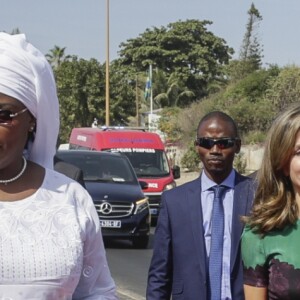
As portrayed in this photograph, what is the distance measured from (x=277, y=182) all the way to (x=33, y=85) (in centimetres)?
102

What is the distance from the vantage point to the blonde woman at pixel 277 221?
3141 millimetres

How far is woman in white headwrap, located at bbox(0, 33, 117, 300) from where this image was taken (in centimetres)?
262

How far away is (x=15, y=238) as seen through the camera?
8.63 ft

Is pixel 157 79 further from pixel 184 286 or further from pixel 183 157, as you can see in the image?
pixel 184 286

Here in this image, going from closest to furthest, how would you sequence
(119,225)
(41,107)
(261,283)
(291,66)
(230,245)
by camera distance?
(41,107), (261,283), (230,245), (119,225), (291,66)

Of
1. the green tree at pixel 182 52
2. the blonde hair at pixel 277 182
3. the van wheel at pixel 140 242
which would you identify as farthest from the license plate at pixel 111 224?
the green tree at pixel 182 52

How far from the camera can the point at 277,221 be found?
317 cm

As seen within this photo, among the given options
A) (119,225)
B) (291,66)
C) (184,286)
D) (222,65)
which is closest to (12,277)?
(184,286)

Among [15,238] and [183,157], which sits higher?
[15,238]

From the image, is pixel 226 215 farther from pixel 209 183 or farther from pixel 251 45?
pixel 251 45

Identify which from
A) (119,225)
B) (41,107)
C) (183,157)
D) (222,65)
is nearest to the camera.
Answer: (41,107)

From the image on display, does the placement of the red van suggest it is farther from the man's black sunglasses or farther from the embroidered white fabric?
the embroidered white fabric

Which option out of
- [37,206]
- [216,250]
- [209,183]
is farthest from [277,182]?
[209,183]

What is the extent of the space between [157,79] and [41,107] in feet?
204
